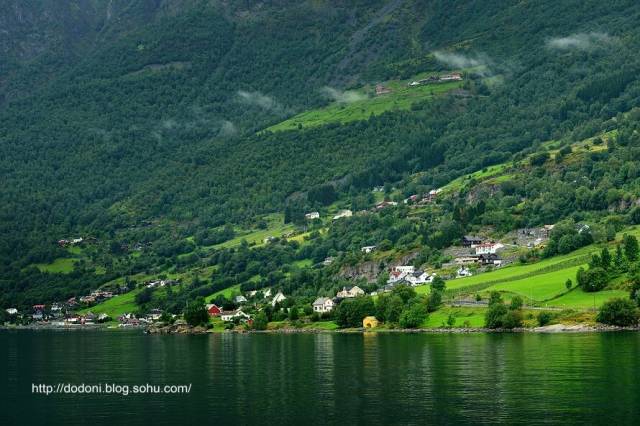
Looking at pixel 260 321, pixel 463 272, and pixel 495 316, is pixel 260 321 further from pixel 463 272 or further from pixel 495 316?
pixel 495 316

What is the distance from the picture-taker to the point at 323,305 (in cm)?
18125

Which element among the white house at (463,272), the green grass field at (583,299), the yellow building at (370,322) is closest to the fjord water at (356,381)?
the green grass field at (583,299)

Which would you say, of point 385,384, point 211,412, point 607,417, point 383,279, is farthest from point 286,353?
point 383,279

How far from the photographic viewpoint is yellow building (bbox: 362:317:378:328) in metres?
160

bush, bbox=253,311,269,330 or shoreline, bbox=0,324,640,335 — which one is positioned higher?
bush, bbox=253,311,269,330

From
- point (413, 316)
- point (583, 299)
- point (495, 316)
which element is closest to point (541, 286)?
point (583, 299)

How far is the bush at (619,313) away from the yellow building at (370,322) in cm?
3828

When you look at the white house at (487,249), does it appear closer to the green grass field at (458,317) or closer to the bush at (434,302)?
the bush at (434,302)

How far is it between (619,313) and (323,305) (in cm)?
6215

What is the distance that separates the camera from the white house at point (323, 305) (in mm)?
178750

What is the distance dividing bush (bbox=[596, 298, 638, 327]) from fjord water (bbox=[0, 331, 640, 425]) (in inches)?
350

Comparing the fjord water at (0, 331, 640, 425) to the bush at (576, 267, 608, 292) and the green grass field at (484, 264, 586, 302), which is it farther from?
the bush at (576, 267, 608, 292)

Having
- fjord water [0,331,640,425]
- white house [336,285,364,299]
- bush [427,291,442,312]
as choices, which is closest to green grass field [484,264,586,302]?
bush [427,291,442,312]

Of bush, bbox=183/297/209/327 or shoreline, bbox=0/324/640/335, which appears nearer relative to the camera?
shoreline, bbox=0/324/640/335
